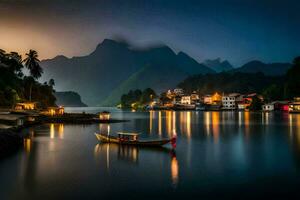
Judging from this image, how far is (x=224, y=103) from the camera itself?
128 m

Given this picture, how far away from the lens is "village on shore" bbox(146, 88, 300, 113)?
99.8 m

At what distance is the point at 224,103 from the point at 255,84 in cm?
3901

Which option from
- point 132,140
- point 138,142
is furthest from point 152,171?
point 132,140

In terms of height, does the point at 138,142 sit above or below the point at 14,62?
below

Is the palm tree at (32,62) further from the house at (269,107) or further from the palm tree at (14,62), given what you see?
the house at (269,107)

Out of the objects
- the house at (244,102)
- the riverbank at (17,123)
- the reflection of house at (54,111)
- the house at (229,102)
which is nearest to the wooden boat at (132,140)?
the riverbank at (17,123)

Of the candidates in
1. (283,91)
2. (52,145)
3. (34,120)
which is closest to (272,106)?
(283,91)

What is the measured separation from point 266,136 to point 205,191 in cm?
2447

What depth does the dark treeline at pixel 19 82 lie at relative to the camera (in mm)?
58987

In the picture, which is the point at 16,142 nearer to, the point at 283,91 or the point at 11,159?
the point at 11,159

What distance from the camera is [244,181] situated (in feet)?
54.6

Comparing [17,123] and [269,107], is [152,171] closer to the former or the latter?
[17,123]

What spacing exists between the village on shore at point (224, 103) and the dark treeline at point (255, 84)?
4346 millimetres

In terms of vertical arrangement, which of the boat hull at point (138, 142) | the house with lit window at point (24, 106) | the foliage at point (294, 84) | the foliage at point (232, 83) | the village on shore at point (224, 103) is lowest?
the boat hull at point (138, 142)
